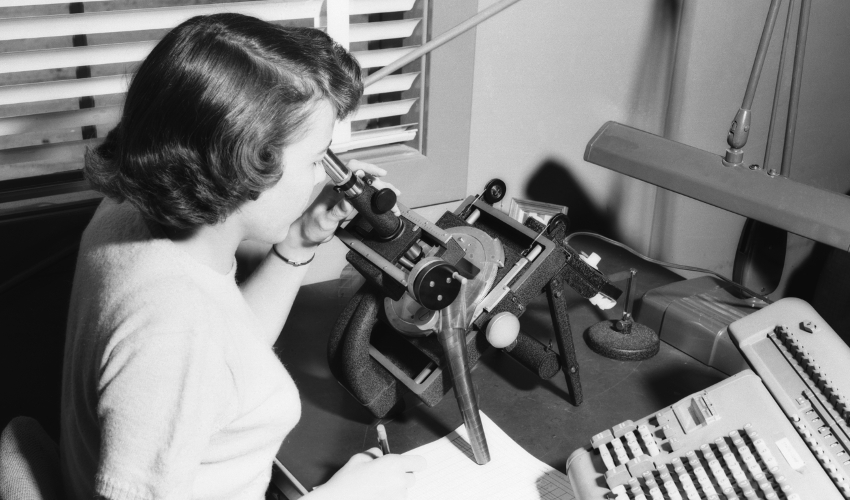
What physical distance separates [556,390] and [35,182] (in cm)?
87

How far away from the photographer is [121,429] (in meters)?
0.65

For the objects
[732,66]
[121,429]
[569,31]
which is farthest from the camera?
[732,66]

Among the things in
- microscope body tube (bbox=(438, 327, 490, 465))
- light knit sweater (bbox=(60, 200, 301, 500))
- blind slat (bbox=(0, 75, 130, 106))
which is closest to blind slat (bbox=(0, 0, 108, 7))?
blind slat (bbox=(0, 75, 130, 106))

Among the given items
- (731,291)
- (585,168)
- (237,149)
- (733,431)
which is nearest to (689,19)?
(585,168)

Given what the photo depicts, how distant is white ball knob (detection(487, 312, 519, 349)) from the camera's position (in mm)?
963

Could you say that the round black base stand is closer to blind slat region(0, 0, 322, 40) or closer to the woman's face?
the woman's face

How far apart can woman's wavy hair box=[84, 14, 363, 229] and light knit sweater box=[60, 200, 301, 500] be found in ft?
0.23

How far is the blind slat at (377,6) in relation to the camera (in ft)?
4.24

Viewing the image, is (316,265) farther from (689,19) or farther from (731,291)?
(689,19)

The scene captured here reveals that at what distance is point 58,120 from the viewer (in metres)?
1.11

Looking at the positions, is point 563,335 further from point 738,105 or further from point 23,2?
point 738,105

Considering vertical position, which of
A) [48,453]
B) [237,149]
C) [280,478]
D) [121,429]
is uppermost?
[237,149]

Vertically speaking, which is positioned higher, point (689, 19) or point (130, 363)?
point (689, 19)

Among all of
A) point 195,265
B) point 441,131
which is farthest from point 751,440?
point 441,131
